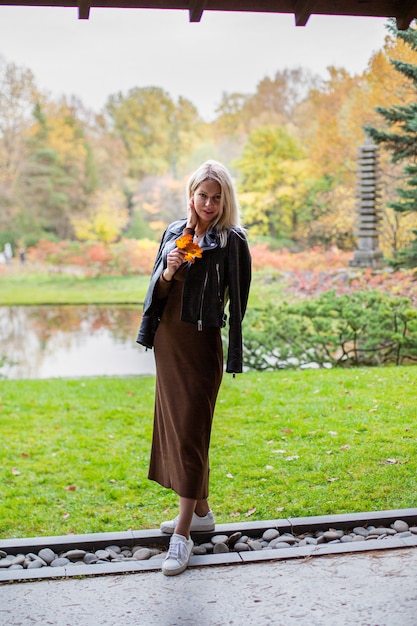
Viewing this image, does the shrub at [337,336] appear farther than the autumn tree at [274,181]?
No

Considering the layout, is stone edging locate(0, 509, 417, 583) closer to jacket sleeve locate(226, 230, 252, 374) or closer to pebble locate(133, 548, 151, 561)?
pebble locate(133, 548, 151, 561)

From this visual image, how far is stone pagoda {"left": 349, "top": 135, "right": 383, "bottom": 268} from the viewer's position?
31.6 feet

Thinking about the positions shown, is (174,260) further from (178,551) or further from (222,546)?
(222,546)

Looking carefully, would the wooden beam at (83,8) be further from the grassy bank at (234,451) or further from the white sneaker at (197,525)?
the grassy bank at (234,451)

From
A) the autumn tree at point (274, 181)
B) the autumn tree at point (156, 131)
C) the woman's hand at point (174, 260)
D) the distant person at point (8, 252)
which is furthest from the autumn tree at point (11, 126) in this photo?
the woman's hand at point (174, 260)

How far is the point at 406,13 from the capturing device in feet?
10.9

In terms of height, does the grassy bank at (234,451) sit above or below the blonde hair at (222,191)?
below

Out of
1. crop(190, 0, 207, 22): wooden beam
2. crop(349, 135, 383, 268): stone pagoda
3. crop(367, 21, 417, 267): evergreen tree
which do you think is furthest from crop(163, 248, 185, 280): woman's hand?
crop(349, 135, 383, 268): stone pagoda

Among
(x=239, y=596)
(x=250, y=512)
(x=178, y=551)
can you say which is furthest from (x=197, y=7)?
(x=250, y=512)

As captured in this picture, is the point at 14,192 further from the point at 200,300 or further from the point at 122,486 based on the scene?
the point at 200,300

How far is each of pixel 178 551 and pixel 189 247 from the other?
117cm

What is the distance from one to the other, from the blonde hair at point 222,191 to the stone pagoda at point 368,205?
6.80 metres

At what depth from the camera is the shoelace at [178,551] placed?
10.0ft

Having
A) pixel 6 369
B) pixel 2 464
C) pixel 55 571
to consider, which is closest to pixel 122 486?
pixel 2 464
